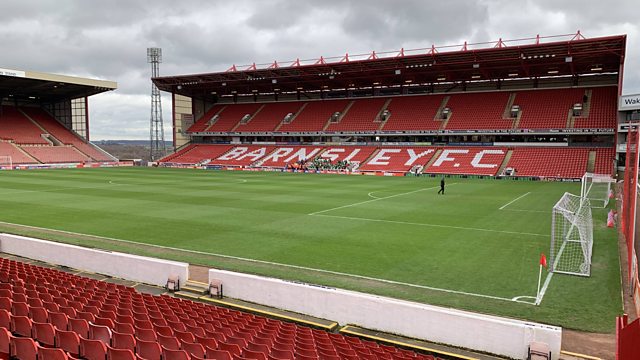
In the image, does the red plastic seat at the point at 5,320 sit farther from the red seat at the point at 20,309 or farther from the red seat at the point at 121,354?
the red seat at the point at 121,354

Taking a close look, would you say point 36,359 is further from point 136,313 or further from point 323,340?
point 323,340

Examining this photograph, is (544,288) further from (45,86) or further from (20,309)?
(45,86)

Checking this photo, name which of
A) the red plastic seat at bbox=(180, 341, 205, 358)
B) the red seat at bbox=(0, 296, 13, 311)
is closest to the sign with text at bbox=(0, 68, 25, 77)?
the red seat at bbox=(0, 296, 13, 311)

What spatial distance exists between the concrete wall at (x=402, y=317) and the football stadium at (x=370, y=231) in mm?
39

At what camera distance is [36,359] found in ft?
17.7

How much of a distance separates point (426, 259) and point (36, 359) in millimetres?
11529

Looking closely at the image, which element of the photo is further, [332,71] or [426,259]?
[332,71]

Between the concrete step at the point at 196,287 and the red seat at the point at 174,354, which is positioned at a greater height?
the red seat at the point at 174,354

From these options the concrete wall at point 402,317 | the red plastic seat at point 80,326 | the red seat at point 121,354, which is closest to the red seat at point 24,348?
the red seat at point 121,354

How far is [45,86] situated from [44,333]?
66.1 m

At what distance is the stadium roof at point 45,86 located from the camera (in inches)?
2156

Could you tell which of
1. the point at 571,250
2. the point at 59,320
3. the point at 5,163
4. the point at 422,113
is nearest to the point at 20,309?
the point at 59,320

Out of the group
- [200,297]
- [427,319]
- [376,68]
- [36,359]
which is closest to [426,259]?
[427,319]

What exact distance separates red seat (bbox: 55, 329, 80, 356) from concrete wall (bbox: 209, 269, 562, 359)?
5086 mm
